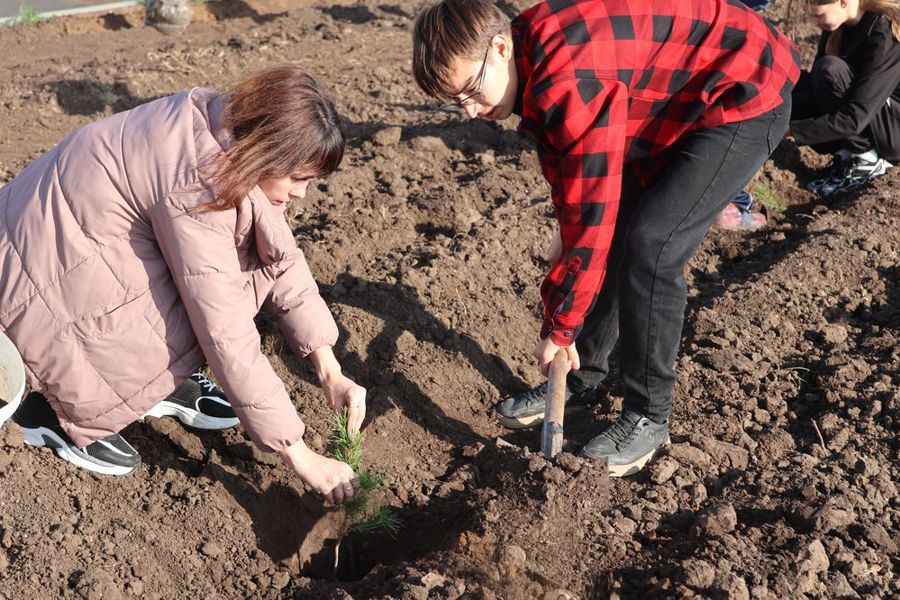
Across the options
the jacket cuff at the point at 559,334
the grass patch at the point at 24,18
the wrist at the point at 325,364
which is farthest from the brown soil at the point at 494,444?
the grass patch at the point at 24,18

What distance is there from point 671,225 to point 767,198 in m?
3.01

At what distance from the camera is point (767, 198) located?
585cm

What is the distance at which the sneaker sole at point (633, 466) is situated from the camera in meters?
3.51

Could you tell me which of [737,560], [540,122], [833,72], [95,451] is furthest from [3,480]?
[833,72]

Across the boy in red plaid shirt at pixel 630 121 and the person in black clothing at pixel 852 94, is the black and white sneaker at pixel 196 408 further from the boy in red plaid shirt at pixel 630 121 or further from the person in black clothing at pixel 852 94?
the person in black clothing at pixel 852 94

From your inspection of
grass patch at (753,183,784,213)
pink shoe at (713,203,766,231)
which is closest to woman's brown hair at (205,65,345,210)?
pink shoe at (713,203,766,231)

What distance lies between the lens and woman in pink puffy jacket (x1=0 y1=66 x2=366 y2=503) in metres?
2.60

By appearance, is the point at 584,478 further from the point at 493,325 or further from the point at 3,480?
the point at 3,480

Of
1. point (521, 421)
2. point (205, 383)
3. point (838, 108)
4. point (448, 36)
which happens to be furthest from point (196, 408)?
point (838, 108)

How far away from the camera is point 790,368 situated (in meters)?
4.12

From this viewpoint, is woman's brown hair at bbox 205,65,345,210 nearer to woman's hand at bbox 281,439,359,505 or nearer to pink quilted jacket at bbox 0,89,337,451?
pink quilted jacket at bbox 0,89,337,451

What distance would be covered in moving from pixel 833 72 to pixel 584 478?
11.6ft

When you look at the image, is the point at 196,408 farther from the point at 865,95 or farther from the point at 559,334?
the point at 865,95

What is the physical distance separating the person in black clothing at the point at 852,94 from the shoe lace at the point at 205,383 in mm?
3809
